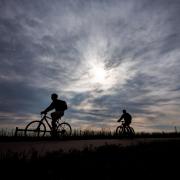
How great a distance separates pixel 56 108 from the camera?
11.9 metres

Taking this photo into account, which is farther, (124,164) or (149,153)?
(149,153)

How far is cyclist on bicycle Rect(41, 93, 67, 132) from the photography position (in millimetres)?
11922

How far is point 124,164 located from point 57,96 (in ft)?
25.6

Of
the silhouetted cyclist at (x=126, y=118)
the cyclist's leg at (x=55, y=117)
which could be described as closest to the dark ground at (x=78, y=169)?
the cyclist's leg at (x=55, y=117)

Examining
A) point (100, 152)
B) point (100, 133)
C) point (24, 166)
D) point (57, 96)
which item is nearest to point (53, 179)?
point (24, 166)

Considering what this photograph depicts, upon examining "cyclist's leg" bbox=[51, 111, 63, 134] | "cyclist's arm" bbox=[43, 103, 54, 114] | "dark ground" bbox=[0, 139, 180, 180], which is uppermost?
"cyclist's arm" bbox=[43, 103, 54, 114]

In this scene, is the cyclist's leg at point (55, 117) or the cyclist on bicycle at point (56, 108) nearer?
the cyclist on bicycle at point (56, 108)

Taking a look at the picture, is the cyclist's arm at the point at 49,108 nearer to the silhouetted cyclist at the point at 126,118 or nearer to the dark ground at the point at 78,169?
the dark ground at the point at 78,169

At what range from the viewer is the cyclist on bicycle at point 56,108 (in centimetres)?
1192

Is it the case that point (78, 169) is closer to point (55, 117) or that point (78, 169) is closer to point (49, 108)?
point (49, 108)

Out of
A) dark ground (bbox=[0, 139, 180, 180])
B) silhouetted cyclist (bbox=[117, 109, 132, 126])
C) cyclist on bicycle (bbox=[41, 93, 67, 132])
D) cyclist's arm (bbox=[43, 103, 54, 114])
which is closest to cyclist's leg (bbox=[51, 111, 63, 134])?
cyclist on bicycle (bbox=[41, 93, 67, 132])

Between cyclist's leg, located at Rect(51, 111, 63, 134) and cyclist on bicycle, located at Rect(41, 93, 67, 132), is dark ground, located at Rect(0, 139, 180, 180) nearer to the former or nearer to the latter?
cyclist on bicycle, located at Rect(41, 93, 67, 132)

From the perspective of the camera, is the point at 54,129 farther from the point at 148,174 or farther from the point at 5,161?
the point at 148,174

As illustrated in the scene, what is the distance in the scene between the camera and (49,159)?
15.4ft
